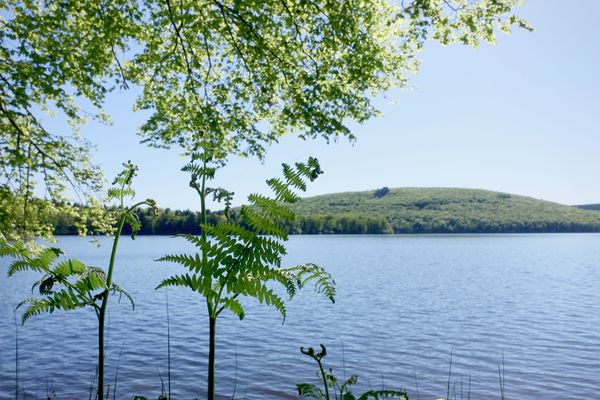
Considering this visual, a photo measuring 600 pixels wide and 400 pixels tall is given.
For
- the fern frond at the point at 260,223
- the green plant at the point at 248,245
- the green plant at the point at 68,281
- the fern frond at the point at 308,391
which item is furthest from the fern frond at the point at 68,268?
the fern frond at the point at 308,391

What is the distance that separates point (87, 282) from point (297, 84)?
7.84 m

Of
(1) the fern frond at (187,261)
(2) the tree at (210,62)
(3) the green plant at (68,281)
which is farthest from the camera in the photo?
(2) the tree at (210,62)

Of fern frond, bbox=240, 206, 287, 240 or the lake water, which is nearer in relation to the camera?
fern frond, bbox=240, 206, 287, 240

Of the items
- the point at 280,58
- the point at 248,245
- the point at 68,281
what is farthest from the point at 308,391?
the point at 280,58

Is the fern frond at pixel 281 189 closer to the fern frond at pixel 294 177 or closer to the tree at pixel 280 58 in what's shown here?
the fern frond at pixel 294 177

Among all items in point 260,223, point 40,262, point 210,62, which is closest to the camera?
point 260,223

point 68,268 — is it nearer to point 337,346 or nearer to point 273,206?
point 273,206

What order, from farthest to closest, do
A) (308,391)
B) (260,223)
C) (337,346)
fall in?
(337,346)
(308,391)
(260,223)

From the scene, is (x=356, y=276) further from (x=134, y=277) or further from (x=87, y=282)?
(x=87, y=282)

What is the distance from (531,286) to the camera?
40969 mm

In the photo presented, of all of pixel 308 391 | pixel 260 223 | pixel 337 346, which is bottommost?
pixel 337 346

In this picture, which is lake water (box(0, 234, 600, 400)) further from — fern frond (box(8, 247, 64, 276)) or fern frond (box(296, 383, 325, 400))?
fern frond (box(8, 247, 64, 276))

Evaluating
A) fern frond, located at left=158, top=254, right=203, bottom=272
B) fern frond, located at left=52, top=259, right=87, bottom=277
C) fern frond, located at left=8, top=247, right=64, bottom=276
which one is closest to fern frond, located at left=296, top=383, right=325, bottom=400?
fern frond, located at left=158, top=254, right=203, bottom=272

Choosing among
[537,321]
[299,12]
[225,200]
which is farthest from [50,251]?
[537,321]
